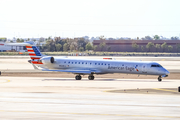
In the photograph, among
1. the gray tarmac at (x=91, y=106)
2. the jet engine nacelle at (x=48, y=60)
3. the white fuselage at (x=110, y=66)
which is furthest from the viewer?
the jet engine nacelle at (x=48, y=60)

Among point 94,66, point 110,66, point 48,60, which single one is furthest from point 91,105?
point 48,60

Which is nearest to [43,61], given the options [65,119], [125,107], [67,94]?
[67,94]

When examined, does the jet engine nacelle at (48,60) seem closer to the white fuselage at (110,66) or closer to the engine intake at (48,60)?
the engine intake at (48,60)

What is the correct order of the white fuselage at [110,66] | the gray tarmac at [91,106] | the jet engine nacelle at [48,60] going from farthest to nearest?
the jet engine nacelle at [48,60]
the white fuselage at [110,66]
the gray tarmac at [91,106]

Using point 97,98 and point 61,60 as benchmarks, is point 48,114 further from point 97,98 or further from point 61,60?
point 61,60

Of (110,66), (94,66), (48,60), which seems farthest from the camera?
(48,60)

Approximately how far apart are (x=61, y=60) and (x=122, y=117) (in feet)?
89.5

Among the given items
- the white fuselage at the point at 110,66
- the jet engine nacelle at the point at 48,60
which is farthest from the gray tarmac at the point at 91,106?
the jet engine nacelle at the point at 48,60

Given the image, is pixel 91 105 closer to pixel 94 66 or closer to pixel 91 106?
pixel 91 106

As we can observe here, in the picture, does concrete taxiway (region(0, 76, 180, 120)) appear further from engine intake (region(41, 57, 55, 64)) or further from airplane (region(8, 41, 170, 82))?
engine intake (region(41, 57, 55, 64))

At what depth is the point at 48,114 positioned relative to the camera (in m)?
18.5

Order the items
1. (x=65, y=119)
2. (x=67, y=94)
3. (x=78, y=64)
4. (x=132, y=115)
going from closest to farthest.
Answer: (x=65, y=119) → (x=132, y=115) → (x=67, y=94) → (x=78, y=64)

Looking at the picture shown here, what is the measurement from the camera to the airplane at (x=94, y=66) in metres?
41.0

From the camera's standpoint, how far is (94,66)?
43.2 meters
